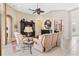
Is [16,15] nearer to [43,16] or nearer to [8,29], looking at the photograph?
[8,29]

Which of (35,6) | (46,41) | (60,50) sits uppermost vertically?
(35,6)

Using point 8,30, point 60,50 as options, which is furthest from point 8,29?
point 60,50

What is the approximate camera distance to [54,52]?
229cm

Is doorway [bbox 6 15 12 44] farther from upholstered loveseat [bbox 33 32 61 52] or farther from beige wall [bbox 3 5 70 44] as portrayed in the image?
upholstered loveseat [bbox 33 32 61 52]

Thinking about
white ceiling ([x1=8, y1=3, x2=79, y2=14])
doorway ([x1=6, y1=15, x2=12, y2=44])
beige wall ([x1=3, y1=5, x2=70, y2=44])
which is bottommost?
doorway ([x1=6, y1=15, x2=12, y2=44])

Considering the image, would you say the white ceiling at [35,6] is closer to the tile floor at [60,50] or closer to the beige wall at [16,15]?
the beige wall at [16,15]

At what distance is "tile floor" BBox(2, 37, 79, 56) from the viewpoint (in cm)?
225

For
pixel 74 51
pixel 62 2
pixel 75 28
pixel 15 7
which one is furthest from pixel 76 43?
pixel 15 7

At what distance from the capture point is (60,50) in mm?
2289

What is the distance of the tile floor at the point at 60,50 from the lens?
2252mm

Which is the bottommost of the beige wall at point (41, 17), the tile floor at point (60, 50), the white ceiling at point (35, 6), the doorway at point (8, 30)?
the tile floor at point (60, 50)

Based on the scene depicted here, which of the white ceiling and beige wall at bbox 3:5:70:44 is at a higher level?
the white ceiling

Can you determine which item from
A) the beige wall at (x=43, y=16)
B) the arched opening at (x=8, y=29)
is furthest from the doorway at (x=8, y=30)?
the beige wall at (x=43, y=16)

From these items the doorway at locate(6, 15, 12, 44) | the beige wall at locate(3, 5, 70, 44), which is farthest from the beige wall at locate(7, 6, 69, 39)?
the doorway at locate(6, 15, 12, 44)
